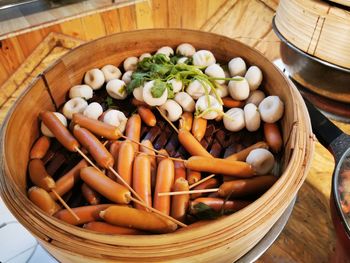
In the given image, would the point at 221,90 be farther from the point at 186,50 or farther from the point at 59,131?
the point at 59,131

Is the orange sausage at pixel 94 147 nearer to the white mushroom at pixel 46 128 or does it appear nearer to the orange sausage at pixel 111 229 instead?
the white mushroom at pixel 46 128

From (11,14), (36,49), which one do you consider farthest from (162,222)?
(11,14)

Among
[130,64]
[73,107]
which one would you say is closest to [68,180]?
[73,107]

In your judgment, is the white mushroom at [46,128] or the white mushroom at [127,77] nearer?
the white mushroom at [46,128]

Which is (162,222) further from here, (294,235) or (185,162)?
(294,235)

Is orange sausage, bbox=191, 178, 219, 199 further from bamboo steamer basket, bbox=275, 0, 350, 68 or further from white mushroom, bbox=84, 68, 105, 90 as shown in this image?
bamboo steamer basket, bbox=275, 0, 350, 68

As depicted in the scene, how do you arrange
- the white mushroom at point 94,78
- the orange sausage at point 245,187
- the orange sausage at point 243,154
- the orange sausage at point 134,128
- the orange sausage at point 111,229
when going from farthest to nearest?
1. the white mushroom at point 94,78
2. the orange sausage at point 134,128
3. the orange sausage at point 243,154
4. the orange sausage at point 245,187
5. the orange sausage at point 111,229

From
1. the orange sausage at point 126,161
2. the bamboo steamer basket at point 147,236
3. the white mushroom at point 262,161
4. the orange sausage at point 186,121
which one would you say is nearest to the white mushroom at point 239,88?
the bamboo steamer basket at point 147,236
